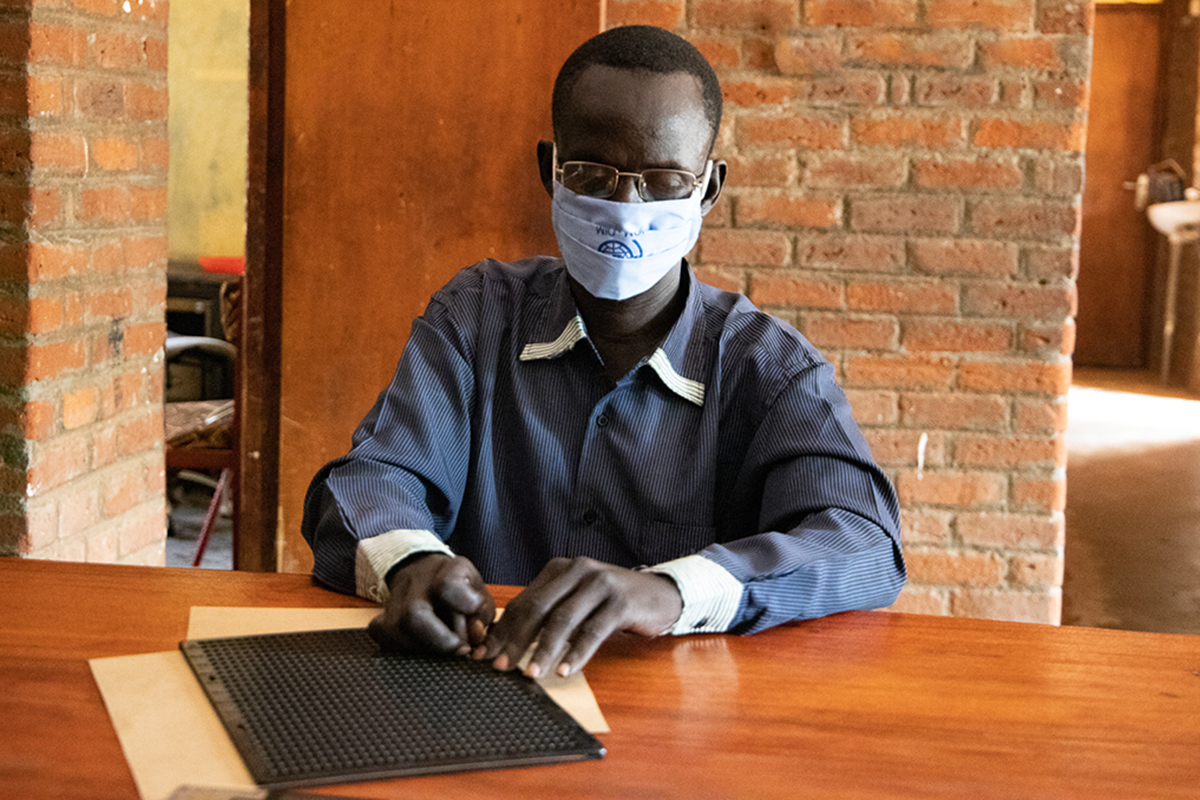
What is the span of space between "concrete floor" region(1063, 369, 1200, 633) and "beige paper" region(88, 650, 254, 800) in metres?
3.19

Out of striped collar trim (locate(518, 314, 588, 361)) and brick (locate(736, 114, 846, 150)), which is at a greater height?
brick (locate(736, 114, 846, 150))

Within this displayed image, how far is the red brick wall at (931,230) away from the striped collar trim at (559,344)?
1.04m

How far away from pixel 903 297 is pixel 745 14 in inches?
27.0

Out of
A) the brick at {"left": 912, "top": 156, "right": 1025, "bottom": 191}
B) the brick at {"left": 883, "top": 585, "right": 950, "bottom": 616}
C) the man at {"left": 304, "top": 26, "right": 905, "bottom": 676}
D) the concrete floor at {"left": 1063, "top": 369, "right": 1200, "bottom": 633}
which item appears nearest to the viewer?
the man at {"left": 304, "top": 26, "right": 905, "bottom": 676}

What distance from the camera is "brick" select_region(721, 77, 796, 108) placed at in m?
2.47

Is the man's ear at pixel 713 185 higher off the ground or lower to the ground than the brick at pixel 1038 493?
higher

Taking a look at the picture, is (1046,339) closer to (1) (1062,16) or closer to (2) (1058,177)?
(2) (1058,177)

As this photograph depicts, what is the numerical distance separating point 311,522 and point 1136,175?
889 cm

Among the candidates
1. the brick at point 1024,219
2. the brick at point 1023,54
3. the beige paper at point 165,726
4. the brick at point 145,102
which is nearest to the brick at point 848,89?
the brick at point 1023,54

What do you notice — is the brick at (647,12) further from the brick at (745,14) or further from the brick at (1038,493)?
the brick at (1038,493)

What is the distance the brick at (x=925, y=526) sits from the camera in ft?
8.33

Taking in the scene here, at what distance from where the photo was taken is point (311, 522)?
143 cm

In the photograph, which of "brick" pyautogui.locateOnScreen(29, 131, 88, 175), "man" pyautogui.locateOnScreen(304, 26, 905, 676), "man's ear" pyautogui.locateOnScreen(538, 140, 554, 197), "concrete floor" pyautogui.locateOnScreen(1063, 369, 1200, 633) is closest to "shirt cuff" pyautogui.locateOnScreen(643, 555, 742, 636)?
"man" pyautogui.locateOnScreen(304, 26, 905, 676)

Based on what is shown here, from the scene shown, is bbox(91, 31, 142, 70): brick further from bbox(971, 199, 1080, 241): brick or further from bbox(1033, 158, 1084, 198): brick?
bbox(1033, 158, 1084, 198): brick
